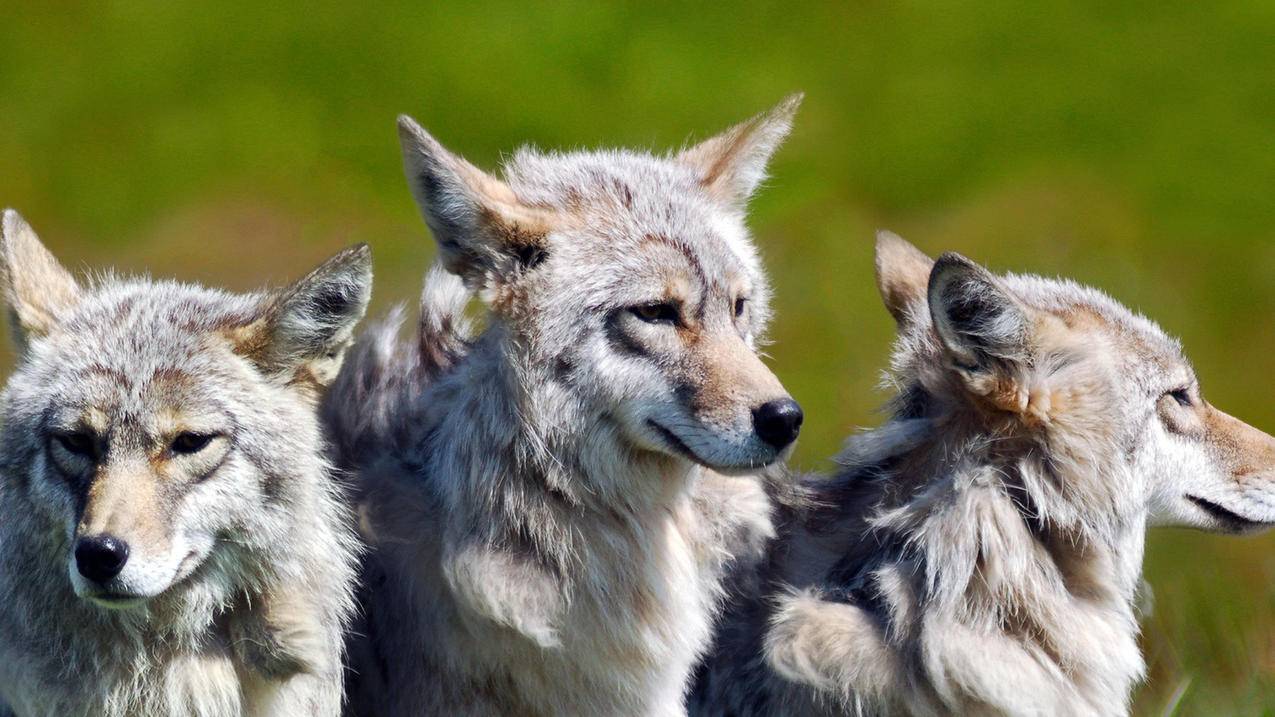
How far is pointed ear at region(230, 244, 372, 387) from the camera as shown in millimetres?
4883

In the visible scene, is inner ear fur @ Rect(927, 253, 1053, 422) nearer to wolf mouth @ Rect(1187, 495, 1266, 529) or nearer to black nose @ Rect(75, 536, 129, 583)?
wolf mouth @ Rect(1187, 495, 1266, 529)

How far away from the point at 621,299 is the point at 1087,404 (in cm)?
165

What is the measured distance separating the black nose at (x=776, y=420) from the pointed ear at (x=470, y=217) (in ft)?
3.23

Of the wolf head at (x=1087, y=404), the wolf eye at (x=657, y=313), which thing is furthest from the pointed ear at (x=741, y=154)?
the wolf head at (x=1087, y=404)

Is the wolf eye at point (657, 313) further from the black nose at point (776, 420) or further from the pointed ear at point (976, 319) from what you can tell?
the pointed ear at point (976, 319)

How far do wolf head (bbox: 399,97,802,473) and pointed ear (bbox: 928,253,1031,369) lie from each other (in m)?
0.65

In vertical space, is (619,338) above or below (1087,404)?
below

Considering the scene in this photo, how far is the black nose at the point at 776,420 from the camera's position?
4.63 metres

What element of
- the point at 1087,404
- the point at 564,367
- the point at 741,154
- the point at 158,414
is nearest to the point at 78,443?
the point at 158,414

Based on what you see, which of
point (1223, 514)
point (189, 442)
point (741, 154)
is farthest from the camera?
point (741, 154)

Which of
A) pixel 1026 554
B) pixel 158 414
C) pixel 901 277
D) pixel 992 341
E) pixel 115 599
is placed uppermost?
pixel 901 277

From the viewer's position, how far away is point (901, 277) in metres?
5.86

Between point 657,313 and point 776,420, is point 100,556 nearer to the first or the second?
point 657,313

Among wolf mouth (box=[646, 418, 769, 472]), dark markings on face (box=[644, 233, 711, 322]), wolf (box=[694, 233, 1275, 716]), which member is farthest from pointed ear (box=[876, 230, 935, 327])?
wolf mouth (box=[646, 418, 769, 472])
